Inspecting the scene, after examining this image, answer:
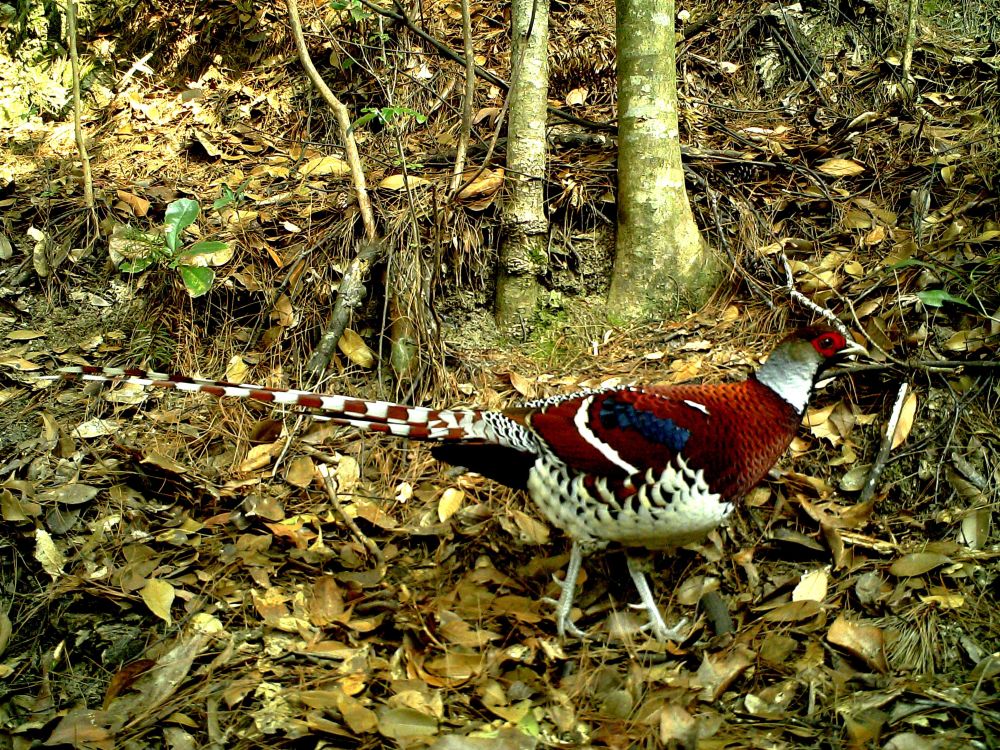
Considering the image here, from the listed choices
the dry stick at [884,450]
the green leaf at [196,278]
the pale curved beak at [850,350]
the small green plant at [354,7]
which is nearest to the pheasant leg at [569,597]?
the dry stick at [884,450]

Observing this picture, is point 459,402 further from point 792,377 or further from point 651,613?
point 792,377

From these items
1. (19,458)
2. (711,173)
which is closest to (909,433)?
(711,173)

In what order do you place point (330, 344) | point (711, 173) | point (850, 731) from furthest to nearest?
point (711, 173)
point (330, 344)
point (850, 731)

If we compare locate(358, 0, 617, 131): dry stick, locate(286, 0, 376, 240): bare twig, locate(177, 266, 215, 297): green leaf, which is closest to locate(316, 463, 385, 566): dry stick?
locate(177, 266, 215, 297): green leaf

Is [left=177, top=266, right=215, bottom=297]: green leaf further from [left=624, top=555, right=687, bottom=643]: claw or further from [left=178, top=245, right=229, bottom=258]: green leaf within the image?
[left=624, top=555, right=687, bottom=643]: claw

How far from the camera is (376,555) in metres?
3.47

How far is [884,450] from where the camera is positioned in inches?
135

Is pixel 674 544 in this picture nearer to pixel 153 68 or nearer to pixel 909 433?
pixel 909 433

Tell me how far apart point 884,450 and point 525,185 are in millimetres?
2198

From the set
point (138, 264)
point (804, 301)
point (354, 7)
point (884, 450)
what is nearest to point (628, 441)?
point (884, 450)

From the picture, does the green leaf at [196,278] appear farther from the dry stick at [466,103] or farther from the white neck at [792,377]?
the white neck at [792,377]

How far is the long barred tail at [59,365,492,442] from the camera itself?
3.06 meters

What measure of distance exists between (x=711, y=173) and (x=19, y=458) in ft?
12.5

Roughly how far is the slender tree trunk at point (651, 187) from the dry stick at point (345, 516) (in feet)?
5.69
